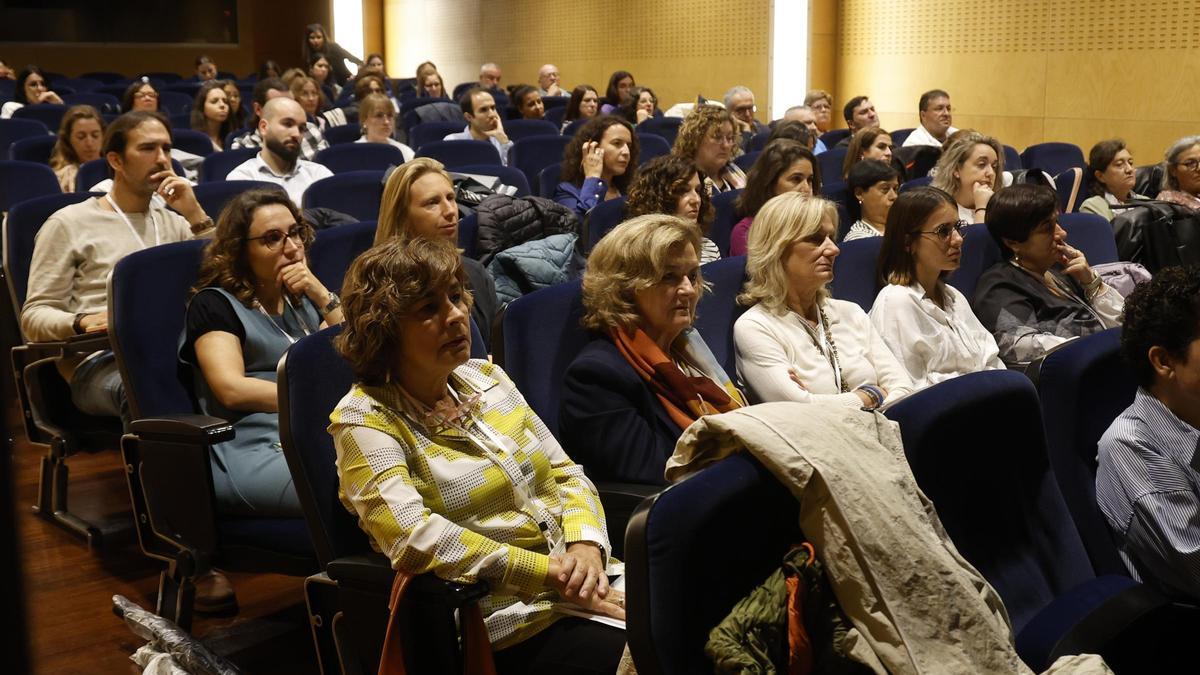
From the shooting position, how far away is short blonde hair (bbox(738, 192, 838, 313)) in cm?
299

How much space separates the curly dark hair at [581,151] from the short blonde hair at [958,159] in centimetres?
125

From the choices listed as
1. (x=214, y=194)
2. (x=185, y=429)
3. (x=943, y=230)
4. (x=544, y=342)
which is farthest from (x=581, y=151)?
(x=185, y=429)

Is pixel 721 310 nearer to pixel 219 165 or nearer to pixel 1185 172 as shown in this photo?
pixel 219 165

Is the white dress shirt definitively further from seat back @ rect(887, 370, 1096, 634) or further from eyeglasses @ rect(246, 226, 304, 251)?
seat back @ rect(887, 370, 1096, 634)

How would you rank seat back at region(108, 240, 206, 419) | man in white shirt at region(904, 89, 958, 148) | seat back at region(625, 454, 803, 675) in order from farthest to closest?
man in white shirt at region(904, 89, 958, 148) → seat back at region(108, 240, 206, 419) → seat back at region(625, 454, 803, 675)

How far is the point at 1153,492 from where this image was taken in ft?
6.44

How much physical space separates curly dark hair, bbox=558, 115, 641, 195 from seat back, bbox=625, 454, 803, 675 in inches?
133

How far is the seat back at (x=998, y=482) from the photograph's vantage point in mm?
1830

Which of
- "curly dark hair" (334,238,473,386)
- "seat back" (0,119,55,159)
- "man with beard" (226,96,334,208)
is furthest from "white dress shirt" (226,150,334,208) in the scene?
"curly dark hair" (334,238,473,386)

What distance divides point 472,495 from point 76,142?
4.29m

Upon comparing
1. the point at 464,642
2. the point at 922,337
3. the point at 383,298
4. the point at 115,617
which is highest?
the point at 383,298

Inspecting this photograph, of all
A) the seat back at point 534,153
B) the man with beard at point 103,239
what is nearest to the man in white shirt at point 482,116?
the seat back at point 534,153

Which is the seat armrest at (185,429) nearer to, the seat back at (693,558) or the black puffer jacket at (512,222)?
the seat back at (693,558)

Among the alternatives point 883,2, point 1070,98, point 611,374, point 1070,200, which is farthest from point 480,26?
point 611,374
